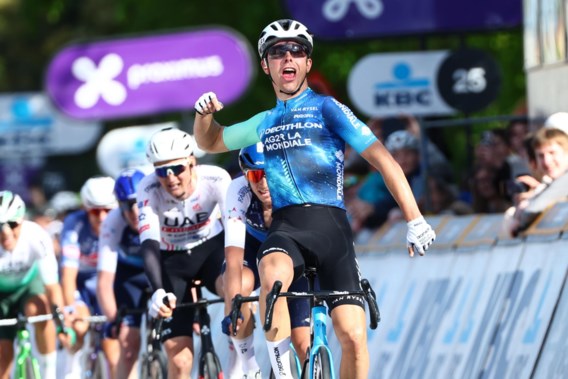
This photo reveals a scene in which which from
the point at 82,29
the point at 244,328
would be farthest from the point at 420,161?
the point at 82,29

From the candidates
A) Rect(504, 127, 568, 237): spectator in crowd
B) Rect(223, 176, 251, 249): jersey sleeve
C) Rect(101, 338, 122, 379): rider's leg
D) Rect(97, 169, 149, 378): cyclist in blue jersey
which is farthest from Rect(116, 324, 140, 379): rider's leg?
Rect(504, 127, 568, 237): spectator in crowd

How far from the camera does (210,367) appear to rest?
11359mm

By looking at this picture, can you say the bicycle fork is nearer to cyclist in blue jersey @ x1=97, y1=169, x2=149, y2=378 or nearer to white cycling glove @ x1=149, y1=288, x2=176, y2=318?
white cycling glove @ x1=149, y1=288, x2=176, y2=318

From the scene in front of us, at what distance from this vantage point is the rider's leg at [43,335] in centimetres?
1413

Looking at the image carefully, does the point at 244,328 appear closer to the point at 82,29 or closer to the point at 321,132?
the point at 321,132

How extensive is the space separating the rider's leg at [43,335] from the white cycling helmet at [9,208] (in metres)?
1.34

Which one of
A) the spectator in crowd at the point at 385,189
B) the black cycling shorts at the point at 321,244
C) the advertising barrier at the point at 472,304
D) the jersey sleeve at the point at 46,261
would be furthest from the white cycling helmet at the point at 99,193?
the black cycling shorts at the point at 321,244

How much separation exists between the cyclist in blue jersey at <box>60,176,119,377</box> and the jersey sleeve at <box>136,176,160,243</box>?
2.78 meters

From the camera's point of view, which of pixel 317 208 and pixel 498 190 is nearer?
pixel 317 208

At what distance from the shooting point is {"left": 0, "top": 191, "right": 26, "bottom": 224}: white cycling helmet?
13.0 m

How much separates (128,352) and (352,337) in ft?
17.6

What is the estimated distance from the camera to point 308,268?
923cm

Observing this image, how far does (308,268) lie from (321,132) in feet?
2.68

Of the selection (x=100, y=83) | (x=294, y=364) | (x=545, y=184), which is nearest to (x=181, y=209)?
(x=294, y=364)
